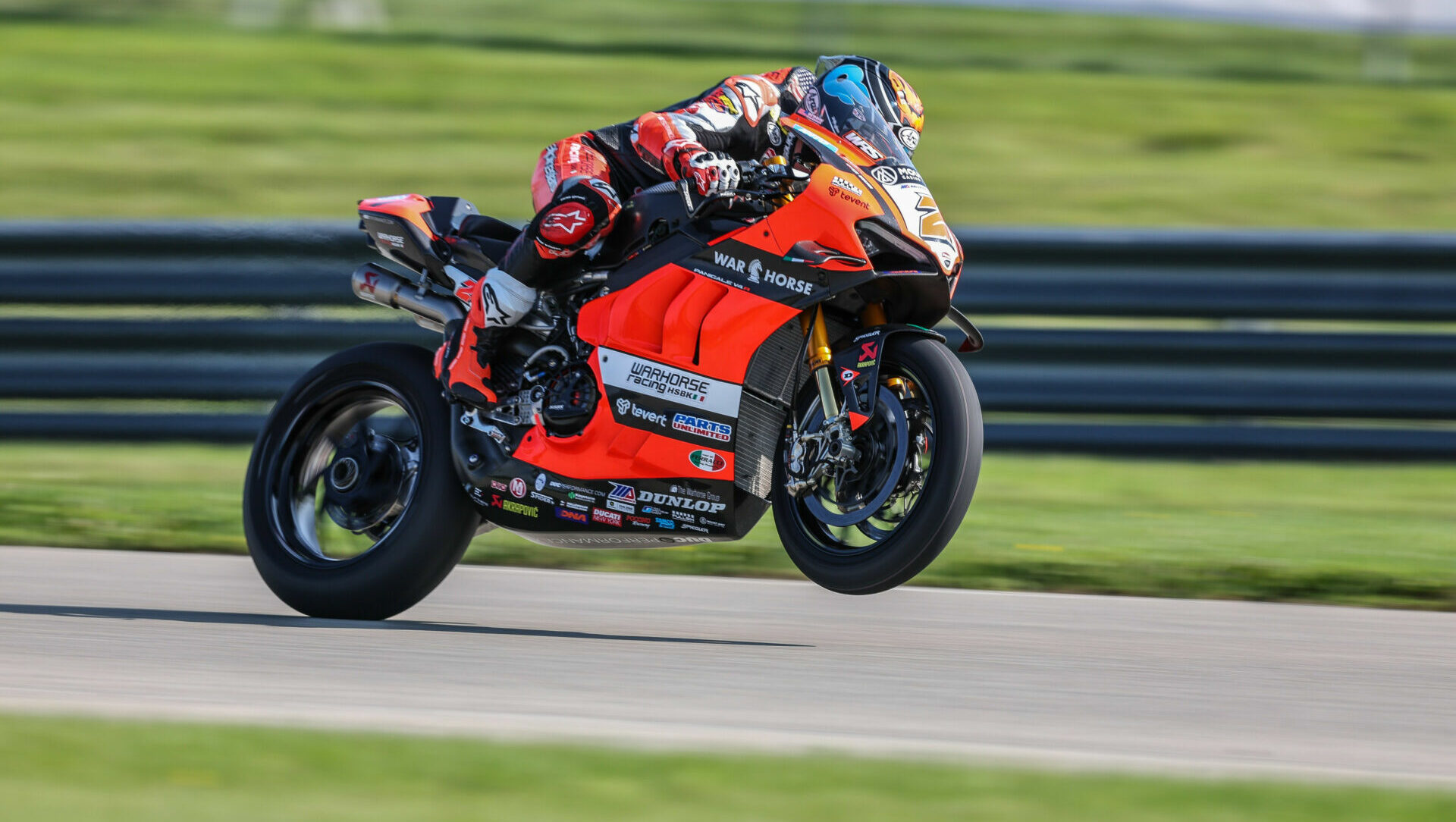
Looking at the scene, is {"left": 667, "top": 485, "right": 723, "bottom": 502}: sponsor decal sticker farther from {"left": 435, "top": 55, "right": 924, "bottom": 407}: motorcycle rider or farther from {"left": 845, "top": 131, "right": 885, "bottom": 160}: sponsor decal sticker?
{"left": 845, "top": 131, "right": 885, "bottom": 160}: sponsor decal sticker

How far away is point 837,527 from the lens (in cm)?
472

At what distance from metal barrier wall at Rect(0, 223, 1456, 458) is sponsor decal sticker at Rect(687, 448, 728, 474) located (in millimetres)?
3297

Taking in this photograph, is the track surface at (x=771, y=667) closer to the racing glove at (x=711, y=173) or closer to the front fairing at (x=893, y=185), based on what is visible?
the front fairing at (x=893, y=185)

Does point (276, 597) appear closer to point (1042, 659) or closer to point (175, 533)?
point (175, 533)

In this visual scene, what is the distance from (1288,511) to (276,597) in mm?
4113

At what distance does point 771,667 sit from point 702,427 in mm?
715

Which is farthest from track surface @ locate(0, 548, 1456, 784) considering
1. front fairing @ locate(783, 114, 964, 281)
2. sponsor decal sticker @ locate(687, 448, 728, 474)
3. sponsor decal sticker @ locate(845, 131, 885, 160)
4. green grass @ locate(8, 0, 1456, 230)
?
green grass @ locate(8, 0, 1456, 230)

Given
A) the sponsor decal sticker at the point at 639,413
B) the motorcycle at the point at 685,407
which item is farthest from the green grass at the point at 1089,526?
the sponsor decal sticker at the point at 639,413

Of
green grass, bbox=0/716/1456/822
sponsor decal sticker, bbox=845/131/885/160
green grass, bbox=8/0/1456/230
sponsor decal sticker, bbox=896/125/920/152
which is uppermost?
green grass, bbox=8/0/1456/230

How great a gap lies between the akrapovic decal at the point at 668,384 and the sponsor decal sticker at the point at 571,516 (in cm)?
38

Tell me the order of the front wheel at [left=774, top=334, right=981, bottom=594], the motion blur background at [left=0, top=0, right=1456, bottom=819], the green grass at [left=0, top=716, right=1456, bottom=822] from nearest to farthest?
the green grass at [left=0, top=716, right=1456, bottom=822] → the front wheel at [left=774, top=334, right=981, bottom=594] → the motion blur background at [left=0, top=0, right=1456, bottom=819]

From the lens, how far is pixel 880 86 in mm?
5039

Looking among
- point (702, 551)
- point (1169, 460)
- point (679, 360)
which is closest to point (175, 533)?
point (702, 551)

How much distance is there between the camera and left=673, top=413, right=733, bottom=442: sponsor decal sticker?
4.84m
